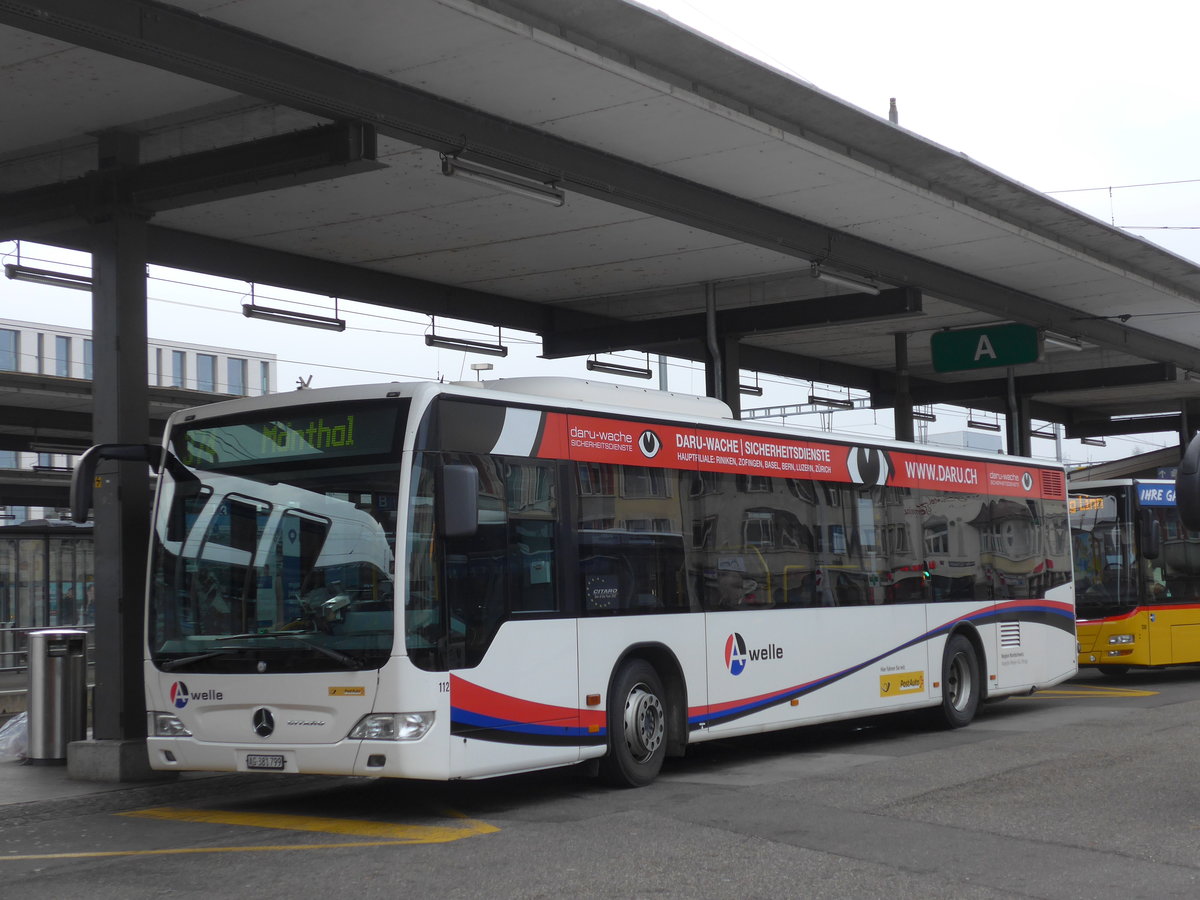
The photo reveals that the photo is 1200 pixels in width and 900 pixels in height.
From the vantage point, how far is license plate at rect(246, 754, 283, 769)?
9.77 meters

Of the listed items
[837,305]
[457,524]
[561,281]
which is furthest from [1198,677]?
[457,524]

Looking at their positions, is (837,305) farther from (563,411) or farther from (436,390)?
(436,390)

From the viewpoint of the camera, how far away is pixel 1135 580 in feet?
66.8

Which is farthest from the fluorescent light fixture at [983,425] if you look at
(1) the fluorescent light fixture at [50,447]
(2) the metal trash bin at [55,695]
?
(2) the metal trash bin at [55,695]

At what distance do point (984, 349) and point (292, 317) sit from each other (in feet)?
34.0

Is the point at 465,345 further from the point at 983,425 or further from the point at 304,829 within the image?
the point at 983,425

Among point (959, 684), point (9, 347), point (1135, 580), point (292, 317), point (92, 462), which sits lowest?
point (959, 684)

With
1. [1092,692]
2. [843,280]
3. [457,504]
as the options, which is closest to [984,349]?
[843,280]

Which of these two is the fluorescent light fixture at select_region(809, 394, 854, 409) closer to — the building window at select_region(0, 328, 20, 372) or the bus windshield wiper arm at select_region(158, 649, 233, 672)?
the bus windshield wiper arm at select_region(158, 649, 233, 672)

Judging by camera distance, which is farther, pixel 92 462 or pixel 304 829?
pixel 92 462

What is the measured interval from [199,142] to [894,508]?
25.0ft

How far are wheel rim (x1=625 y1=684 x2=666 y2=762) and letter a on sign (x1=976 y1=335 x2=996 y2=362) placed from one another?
11.5m

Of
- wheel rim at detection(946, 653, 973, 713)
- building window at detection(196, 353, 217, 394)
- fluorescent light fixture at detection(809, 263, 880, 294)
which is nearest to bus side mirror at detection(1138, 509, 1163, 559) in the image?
fluorescent light fixture at detection(809, 263, 880, 294)

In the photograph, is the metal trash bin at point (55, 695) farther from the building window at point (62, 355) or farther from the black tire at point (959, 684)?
the building window at point (62, 355)
